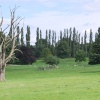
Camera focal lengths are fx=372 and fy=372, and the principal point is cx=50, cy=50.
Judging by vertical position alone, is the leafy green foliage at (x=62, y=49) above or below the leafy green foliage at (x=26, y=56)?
above

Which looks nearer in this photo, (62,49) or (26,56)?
(26,56)

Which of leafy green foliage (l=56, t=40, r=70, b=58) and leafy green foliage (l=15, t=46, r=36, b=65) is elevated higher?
leafy green foliage (l=56, t=40, r=70, b=58)

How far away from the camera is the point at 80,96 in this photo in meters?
16.8

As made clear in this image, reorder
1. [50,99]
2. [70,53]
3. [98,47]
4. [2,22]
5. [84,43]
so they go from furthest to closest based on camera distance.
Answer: [84,43], [70,53], [98,47], [2,22], [50,99]

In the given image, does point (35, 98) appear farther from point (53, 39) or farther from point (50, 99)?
point (53, 39)

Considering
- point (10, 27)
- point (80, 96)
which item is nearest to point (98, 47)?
point (10, 27)

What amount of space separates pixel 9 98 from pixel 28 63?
106 m

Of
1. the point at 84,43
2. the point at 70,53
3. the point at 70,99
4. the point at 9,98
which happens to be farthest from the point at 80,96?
the point at 84,43

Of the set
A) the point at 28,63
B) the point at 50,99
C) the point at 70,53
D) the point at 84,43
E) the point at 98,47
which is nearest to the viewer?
the point at 50,99

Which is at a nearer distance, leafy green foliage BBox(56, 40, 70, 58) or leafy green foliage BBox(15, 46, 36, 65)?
leafy green foliage BBox(15, 46, 36, 65)

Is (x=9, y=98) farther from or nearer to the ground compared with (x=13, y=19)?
nearer to the ground

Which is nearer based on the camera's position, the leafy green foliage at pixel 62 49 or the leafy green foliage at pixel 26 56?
the leafy green foliage at pixel 26 56

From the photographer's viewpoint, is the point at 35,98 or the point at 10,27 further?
the point at 10,27

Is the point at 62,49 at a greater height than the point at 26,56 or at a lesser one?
greater
